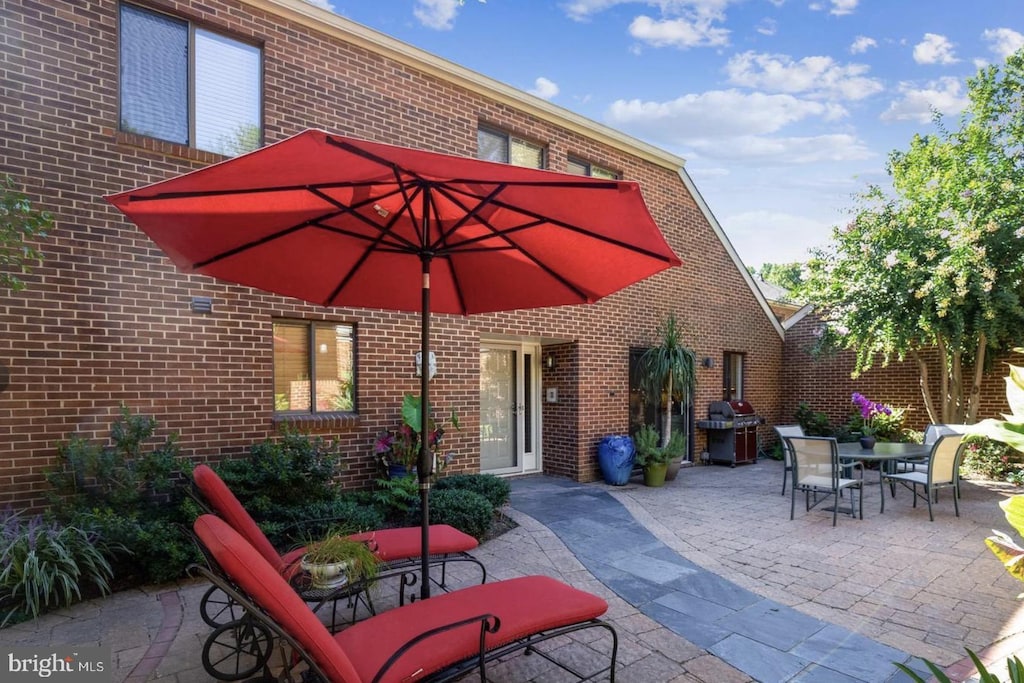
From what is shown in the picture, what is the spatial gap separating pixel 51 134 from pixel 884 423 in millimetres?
13008

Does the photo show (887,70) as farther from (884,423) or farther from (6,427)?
(6,427)

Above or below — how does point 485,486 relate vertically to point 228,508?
below

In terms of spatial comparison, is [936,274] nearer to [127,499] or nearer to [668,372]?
[668,372]

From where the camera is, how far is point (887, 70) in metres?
10.7

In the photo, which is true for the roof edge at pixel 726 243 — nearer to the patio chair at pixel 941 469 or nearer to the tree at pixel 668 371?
the tree at pixel 668 371

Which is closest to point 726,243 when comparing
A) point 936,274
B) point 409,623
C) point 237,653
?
point 936,274

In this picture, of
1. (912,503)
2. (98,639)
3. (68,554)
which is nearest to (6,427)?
(68,554)

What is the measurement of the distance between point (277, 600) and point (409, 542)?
182cm

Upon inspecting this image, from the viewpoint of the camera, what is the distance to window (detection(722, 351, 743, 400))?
11.1m

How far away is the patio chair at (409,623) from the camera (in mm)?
1836

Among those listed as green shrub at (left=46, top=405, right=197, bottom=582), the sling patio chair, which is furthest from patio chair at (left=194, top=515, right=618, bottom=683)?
green shrub at (left=46, top=405, right=197, bottom=582)

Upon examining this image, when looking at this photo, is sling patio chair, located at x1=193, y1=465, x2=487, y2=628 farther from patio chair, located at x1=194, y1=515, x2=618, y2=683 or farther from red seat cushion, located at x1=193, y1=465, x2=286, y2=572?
patio chair, located at x1=194, y1=515, x2=618, y2=683

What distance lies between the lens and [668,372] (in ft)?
27.9

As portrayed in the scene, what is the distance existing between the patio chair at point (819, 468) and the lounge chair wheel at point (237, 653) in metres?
5.56
